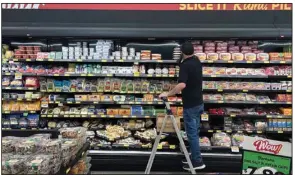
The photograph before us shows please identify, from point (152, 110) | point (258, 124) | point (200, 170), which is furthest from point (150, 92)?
point (258, 124)

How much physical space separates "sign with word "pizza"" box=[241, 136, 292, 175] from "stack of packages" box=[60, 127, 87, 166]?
1568mm

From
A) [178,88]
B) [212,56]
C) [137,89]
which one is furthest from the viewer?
[137,89]

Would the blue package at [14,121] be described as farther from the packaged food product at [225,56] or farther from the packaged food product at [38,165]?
the packaged food product at [225,56]

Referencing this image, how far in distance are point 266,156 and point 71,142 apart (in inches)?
70.0

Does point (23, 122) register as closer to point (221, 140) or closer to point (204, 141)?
point (204, 141)

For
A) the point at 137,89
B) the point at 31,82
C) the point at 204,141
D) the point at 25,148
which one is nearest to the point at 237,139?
the point at 204,141

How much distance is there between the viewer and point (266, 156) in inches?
105

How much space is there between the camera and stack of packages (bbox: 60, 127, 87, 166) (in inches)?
113

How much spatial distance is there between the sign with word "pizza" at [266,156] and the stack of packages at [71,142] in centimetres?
157

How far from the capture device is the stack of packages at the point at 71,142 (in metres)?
2.86

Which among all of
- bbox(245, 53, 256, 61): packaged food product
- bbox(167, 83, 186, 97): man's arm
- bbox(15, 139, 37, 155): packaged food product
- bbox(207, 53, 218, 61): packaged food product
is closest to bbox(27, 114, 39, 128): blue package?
bbox(15, 139, 37, 155): packaged food product

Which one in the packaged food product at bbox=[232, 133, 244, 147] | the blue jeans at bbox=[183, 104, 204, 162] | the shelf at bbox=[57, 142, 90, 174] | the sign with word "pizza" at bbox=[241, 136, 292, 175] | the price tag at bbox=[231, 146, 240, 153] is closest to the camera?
the sign with word "pizza" at bbox=[241, 136, 292, 175]

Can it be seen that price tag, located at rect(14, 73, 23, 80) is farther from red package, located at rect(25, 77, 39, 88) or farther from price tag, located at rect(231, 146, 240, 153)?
price tag, located at rect(231, 146, 240, 153)

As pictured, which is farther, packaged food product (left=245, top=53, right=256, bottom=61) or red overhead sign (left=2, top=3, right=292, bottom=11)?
packaged food product (left=245, top=53, right=256, bottom=61)
